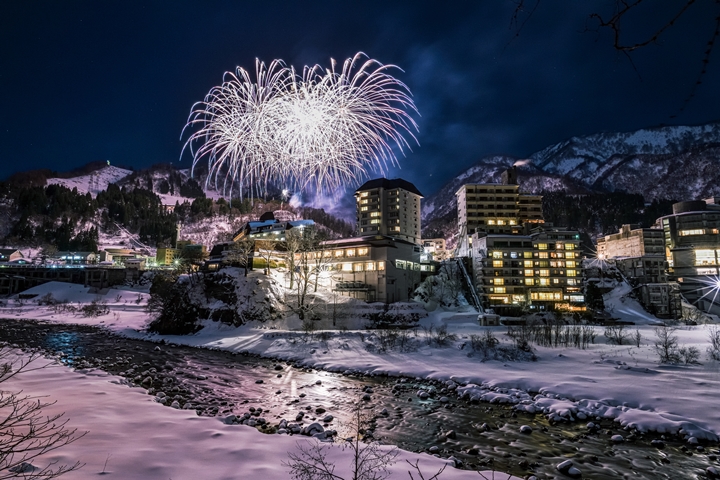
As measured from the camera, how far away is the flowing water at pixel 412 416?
11.9 m

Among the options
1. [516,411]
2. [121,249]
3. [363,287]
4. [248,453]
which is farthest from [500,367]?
[121,249]

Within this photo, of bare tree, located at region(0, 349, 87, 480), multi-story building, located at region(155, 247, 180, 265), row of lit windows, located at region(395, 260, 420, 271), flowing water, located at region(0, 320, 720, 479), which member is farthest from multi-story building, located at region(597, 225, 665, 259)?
multi-story building, located at region(155, 247, 180, 265)

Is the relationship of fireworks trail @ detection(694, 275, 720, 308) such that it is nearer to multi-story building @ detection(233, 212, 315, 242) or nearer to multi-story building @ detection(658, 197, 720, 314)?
multi-story building @ detection(658, 197, 720, 314)

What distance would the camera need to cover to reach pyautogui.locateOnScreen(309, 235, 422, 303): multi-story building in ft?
239

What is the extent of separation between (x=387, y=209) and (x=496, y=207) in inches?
1397

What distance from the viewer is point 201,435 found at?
11.4m

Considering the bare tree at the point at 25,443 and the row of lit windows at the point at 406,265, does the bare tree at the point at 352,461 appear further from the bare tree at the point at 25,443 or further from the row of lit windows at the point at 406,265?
the row of lit windows at the point at 406,265

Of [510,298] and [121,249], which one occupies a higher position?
[121,249]

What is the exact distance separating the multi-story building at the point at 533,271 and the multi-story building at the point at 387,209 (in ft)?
146

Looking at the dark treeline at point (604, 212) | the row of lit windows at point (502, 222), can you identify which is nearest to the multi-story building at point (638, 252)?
the dark treeline at point (604, 212)

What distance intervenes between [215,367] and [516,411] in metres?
21.0

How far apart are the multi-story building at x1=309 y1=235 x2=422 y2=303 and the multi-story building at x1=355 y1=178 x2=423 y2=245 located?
42839mm

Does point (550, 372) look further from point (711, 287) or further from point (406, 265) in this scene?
point (711, 287)

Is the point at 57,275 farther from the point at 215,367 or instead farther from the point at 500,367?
the point at 500,367
